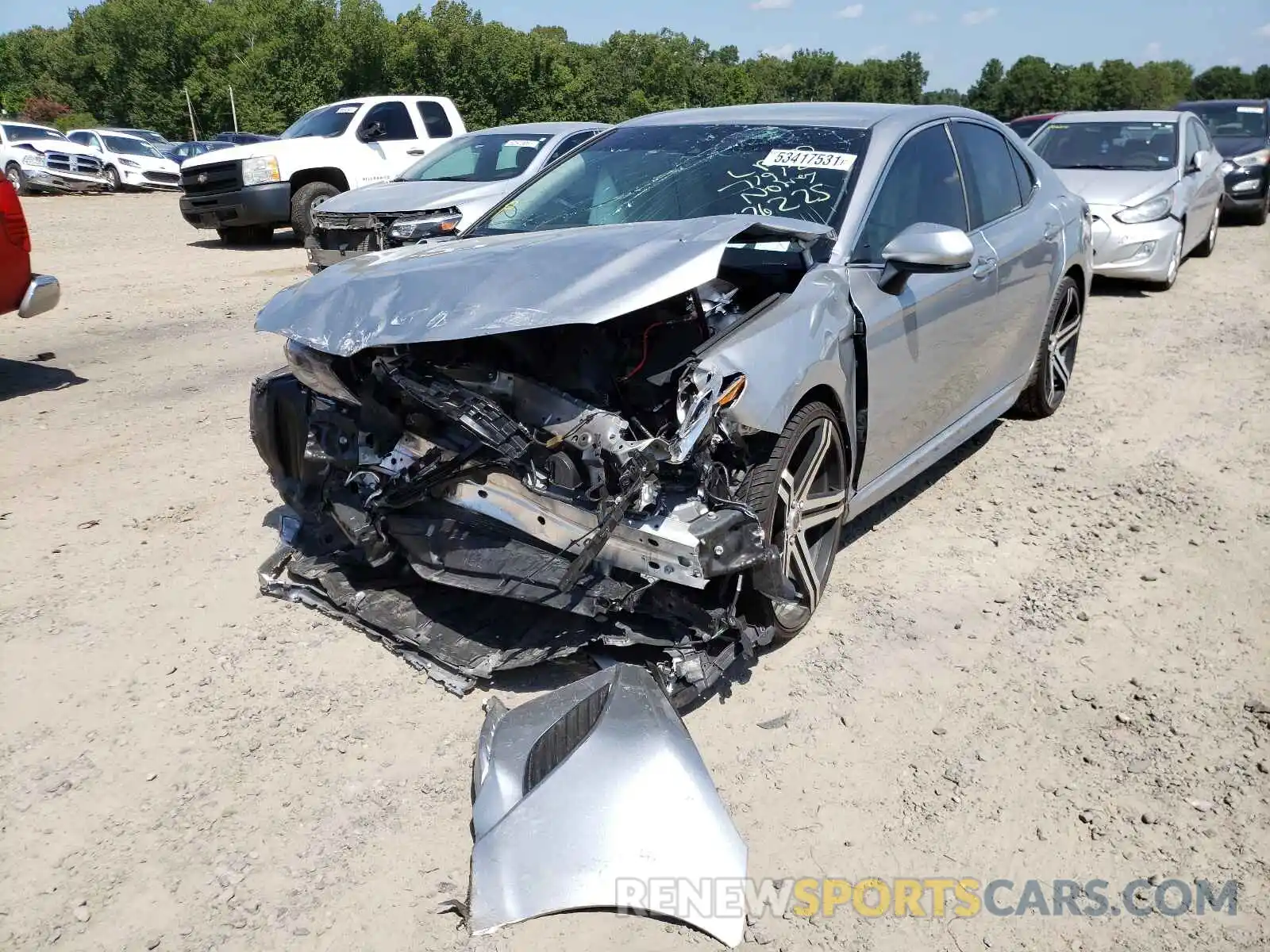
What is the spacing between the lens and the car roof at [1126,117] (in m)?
10.8

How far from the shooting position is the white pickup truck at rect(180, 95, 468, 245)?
13.5 meters

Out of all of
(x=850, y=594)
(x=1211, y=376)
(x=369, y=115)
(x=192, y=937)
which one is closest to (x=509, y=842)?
(x=192, y=937)

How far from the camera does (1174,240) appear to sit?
977 cm

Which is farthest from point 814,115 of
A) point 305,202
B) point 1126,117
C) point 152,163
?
point 152,163

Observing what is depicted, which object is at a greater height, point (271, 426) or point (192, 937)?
point (271, 426)

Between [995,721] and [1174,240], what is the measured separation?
324 inches

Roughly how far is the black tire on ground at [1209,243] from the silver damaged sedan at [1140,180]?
0.54ft

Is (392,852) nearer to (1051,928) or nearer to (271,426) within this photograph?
(1051,928)

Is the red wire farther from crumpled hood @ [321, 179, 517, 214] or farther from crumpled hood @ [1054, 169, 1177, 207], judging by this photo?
crumpled hood @ [1054, 169, 1177, 207]

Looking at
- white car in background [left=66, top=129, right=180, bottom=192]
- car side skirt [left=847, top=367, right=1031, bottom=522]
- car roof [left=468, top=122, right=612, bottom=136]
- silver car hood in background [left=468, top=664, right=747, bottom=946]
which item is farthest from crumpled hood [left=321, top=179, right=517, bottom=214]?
white car in background [left=66, top=129, right=180, bottom=192]

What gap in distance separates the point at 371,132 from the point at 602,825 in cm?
1301

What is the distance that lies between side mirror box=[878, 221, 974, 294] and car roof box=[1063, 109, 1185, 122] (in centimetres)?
860

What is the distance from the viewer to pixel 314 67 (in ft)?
133

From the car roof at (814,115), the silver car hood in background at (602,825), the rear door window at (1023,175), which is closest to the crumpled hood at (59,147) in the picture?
the car roof at (814,115)
